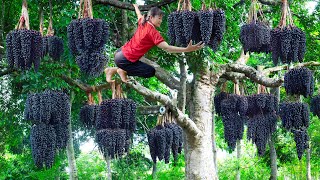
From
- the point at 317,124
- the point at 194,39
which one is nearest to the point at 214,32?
the point at 194,39

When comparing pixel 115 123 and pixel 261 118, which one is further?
pixel 261 118

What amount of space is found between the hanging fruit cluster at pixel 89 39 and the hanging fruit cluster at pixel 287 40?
214cm

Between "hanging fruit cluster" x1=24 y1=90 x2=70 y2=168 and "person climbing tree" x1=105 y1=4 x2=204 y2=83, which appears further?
"hanging fruit cluster" x1=24 y1=90 x2=70 y2=168

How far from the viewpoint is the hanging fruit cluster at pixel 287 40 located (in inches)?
244

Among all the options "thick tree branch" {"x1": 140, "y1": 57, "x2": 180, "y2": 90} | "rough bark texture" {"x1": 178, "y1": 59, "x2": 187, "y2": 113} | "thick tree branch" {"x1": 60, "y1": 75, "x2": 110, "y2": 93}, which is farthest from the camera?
"thick tree branch" {"x1": 60, "y1": 75, "x2": 110, "y2": 93}

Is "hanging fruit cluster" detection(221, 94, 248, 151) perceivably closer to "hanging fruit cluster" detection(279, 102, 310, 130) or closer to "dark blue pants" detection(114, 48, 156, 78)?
"hanging fruit cluster" detection(279, 102, 310, 130)

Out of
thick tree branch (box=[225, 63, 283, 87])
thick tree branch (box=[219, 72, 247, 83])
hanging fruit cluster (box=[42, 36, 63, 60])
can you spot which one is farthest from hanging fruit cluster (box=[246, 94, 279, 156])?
hanging fruit cluster (box=[42, 36, 63, 60])

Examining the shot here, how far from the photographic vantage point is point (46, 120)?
7266 millimetres

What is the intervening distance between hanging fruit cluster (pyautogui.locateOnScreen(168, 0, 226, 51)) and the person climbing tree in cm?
17

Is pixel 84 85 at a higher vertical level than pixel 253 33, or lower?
lower

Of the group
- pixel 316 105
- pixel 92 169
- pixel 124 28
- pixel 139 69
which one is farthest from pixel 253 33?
pixel 92 169

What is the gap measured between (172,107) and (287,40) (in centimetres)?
174

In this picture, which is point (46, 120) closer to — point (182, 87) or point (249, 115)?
point (182, 87)

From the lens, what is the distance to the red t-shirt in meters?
5.12
